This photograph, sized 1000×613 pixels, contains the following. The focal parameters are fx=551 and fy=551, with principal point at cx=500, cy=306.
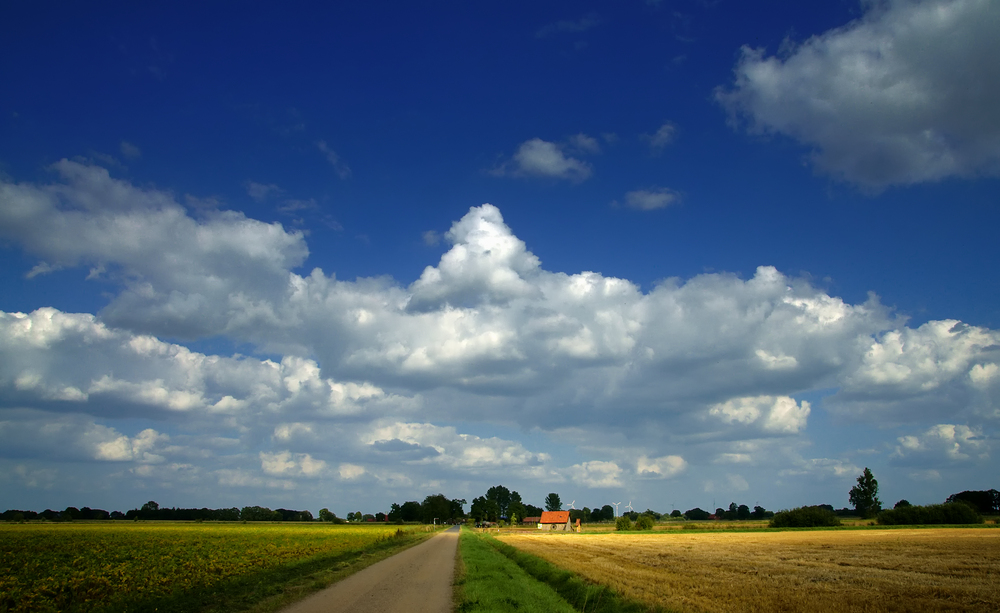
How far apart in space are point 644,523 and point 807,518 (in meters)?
27.9

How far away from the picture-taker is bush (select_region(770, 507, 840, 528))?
88.6m

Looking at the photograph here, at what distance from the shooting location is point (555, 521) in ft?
473

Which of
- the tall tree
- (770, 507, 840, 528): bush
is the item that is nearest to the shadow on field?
(770, 507, 840, 528): bush

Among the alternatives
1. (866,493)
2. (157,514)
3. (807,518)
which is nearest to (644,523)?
(807,518)

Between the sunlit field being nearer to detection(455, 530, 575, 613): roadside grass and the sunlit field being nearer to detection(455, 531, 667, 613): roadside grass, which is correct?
detection(455, 530, 575, 613): roadside grass

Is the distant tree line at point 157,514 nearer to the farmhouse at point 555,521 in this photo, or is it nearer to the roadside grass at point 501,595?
the farmhouse at point 555,521

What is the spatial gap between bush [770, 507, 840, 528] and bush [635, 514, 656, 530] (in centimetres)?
2108

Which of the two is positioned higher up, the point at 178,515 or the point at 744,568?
the point at 744,568

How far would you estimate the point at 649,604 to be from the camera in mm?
14984

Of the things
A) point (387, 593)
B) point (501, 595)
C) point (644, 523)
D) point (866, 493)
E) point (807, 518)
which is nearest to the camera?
point (501, 595)

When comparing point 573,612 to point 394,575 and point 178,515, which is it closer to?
point 394,575

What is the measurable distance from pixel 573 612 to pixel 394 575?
41.0 feet

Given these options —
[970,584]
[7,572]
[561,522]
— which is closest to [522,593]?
[970,584]

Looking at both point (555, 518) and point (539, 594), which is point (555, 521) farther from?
point (539, 594)
